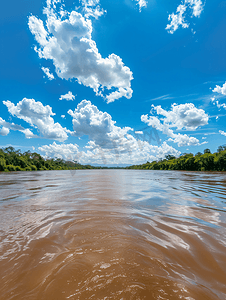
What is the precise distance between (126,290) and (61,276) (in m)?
0.71

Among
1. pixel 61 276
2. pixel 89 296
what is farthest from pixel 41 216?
pixel 89 296

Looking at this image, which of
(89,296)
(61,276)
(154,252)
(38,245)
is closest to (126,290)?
(89,296)

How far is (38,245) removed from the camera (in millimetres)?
2229

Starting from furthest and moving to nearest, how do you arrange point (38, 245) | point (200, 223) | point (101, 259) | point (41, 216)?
1. point (41, 216)
2. point (200, 223)
3. point (38, 245)
4. point (101, 259)

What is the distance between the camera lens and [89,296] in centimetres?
130

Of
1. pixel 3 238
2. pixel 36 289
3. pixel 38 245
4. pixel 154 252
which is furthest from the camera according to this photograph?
pixel 3 238

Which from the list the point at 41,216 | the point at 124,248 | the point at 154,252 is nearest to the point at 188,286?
the point at 154,252

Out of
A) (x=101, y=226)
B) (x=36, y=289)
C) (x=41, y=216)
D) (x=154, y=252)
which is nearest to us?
(x=36, y=289)

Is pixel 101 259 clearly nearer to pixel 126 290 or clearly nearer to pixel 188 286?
pixel 126 290

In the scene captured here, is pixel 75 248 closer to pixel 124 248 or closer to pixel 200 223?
pixel 124 248

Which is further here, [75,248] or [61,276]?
[75,248]

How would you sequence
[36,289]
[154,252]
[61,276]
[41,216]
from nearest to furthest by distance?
[36,289] < [61,276] < [154,252] < [41,216]

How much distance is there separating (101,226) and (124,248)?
87 cm

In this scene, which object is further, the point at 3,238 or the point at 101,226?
the point at 101,226
